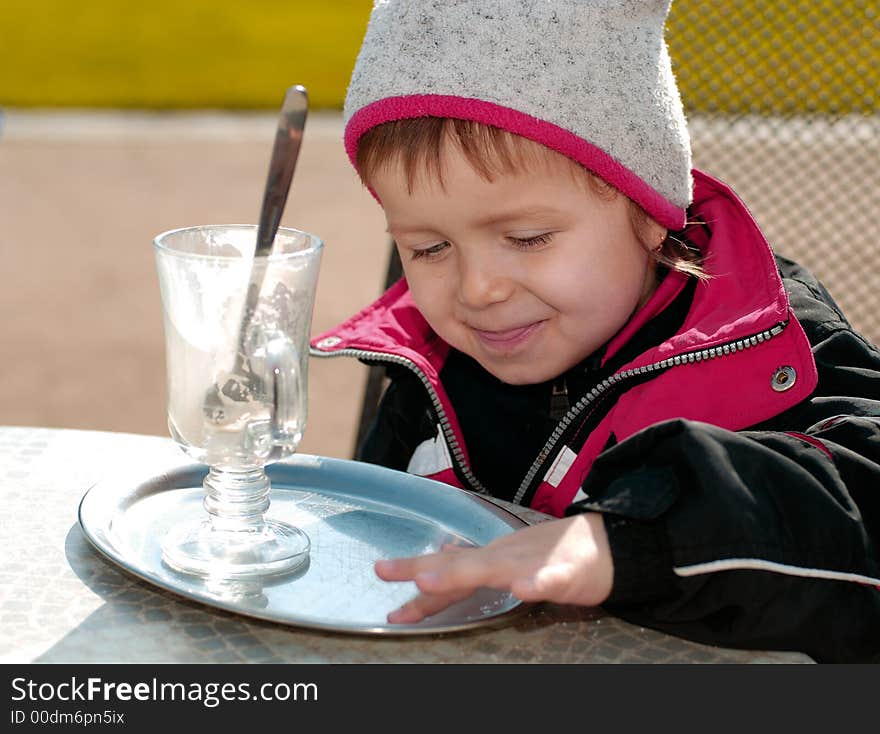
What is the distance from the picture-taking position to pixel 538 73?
4.91 ft

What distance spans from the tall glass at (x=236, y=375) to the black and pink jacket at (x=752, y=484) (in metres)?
0.29

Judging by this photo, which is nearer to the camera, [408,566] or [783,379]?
[408,566]

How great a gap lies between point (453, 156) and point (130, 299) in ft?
12.3

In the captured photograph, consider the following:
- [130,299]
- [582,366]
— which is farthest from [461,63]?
[130,299]

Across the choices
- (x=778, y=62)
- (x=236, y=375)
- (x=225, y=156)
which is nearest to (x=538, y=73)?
(x=236, y=375)

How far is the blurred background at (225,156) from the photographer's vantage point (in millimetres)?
2512

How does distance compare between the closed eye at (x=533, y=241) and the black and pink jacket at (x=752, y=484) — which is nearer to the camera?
the black and pink jacket at (x=752, y=484)

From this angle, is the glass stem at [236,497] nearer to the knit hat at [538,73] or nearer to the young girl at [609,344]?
the young girl at [609,344]

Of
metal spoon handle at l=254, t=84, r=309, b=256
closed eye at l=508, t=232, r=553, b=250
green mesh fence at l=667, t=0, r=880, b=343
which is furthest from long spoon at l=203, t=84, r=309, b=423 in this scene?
green mesh fence at l=667, t=0, r=880, b=343

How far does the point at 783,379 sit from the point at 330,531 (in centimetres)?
55

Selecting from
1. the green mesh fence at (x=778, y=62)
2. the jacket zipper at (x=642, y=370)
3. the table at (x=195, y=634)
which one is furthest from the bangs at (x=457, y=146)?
the green mesh fence at (x=778, y=62)

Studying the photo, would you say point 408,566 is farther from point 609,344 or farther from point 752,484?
point 609,344

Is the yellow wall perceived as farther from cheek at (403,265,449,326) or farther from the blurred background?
cheek at (403,265,449,326)

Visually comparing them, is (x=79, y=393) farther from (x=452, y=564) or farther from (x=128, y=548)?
(x=452, y=564)
